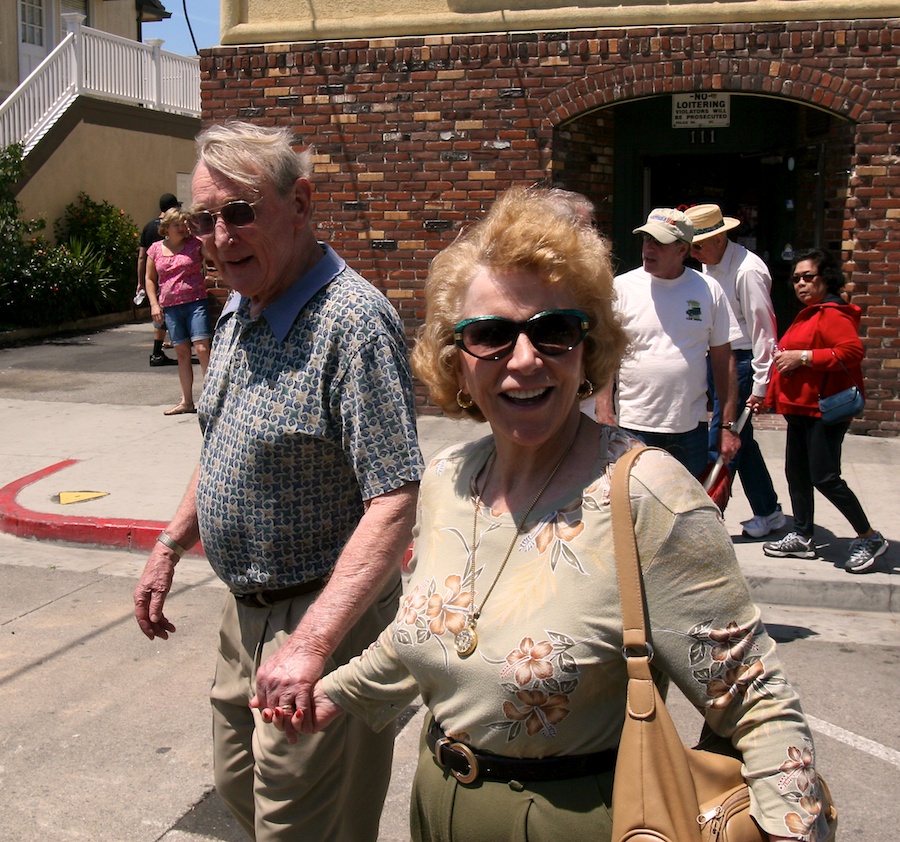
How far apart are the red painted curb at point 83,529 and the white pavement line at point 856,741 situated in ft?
13.2

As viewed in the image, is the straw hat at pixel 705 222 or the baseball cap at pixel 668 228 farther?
the straw hat at pixel 705 222

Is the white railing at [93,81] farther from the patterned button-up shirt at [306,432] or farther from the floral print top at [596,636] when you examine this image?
the floral print top at [596,636]

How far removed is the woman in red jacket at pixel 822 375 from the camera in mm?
6359

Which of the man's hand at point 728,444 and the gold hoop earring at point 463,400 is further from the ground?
the gold hoop earring at point 463,400

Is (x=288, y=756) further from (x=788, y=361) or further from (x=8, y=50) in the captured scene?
(x=8, y=50)

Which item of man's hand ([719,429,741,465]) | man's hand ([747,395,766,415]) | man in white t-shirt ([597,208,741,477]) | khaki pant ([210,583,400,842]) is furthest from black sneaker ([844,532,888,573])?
khaki pant ([210,583,400,842])

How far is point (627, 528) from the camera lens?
187 cm

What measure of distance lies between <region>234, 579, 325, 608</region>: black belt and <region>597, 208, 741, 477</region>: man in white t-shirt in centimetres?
280

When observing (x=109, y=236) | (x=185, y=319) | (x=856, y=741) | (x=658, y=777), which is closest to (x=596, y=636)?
(x=658, y=777)

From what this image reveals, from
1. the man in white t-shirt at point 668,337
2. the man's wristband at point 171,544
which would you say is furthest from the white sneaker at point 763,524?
the man's wristband at point 171,544

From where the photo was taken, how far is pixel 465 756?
203cm

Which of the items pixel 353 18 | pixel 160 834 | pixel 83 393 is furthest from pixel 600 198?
pixel 160 834

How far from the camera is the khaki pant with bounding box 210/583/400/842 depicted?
2672 mm

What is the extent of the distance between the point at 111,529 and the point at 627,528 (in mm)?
6101
